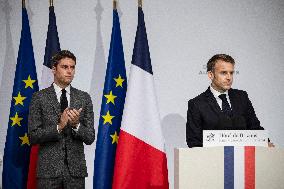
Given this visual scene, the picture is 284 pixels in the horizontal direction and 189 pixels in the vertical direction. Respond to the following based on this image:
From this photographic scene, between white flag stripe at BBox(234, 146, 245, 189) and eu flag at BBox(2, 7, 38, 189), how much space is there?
1845 mm

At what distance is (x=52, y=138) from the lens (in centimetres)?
225

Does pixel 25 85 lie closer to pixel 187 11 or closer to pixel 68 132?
pixel 68 132

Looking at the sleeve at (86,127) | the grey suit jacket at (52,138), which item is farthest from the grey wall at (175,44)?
the grey suit jacket at (52,138)

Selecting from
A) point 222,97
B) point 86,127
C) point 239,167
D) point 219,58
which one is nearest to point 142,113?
point 86,127

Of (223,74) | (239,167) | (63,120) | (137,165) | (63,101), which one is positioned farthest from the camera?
(137,165)

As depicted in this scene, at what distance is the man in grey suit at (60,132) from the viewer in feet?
7.40

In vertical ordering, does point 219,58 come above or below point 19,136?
above

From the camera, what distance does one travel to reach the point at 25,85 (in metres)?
3.04

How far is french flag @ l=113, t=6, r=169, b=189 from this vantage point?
9.30 feet

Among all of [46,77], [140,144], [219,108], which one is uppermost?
[46,77]

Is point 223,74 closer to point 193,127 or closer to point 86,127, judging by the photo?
point 193,127

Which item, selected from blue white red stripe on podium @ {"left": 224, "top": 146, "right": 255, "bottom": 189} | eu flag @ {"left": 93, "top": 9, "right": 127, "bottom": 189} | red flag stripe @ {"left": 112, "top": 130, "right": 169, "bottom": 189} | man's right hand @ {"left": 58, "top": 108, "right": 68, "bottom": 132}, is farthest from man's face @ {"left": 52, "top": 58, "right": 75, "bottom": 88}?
blue white red stripe on podium @ {"left": 224, "top": 146, "right": 255, "bottom": 189}

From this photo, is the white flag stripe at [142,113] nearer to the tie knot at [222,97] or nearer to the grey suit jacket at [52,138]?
the grey suit jacket at [52,138]

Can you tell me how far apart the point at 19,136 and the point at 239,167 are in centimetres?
191
